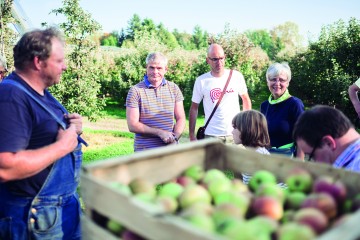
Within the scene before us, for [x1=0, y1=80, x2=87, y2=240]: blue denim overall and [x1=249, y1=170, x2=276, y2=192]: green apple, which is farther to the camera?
[x1=0, y1=80, x2=87, y2=240]: blue denim overall

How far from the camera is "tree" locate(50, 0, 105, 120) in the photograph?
959cm

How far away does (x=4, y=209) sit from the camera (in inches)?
76.5

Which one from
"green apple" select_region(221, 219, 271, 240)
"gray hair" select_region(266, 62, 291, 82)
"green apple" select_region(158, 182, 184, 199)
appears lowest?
"green apple" select_region(158, 182, 184, 199)

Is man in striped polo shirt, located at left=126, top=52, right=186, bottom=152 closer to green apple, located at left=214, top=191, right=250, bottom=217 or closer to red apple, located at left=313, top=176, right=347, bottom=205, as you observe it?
green apple, located at left=214, top=191, right=250, bottom=217

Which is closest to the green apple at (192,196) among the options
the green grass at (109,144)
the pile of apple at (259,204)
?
the pile of apple at (259,204)

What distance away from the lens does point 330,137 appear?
5.75ft

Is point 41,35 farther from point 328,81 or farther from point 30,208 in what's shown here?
point 328,81

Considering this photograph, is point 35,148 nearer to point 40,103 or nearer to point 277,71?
point 40,103

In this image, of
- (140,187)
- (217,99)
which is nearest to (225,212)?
(140,187)

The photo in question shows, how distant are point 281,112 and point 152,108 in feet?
4.56

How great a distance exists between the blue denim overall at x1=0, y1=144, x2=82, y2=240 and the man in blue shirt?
53.7 inches

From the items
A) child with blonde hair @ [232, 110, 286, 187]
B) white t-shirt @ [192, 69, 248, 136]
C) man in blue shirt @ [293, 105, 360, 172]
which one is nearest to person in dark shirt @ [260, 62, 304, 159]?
child with blonde hair @ [232, 110, 286, 187]

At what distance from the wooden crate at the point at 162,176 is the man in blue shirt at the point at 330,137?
326 mm

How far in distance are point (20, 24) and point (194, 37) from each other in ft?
227
